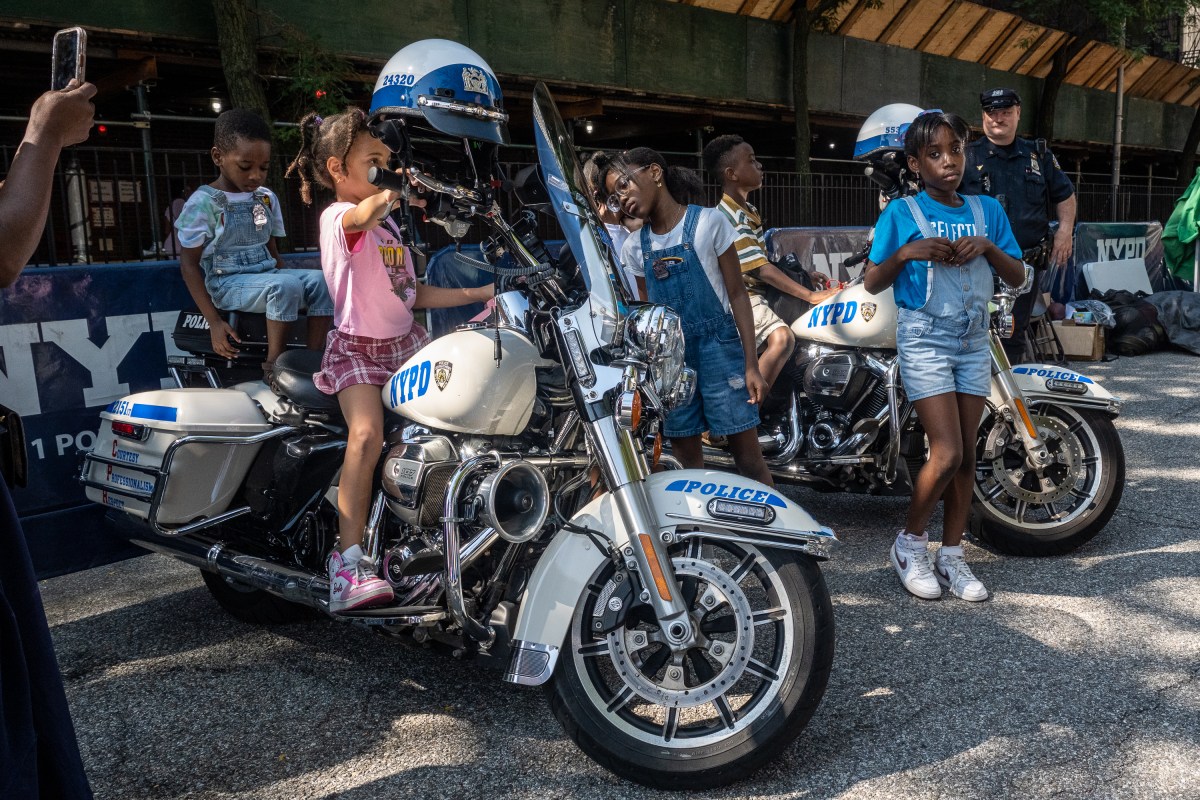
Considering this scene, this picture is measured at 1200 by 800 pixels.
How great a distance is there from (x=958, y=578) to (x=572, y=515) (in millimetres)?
1957

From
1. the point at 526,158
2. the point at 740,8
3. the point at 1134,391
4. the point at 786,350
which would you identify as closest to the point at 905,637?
the point at 786,350

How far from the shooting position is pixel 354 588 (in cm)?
322

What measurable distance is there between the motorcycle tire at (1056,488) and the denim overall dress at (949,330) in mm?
748

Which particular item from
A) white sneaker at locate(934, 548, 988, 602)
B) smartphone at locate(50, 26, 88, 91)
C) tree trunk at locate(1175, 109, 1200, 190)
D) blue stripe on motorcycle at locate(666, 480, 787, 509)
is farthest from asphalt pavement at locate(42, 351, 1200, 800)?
tree trunk at locate(1175, 109, 1200, 190)

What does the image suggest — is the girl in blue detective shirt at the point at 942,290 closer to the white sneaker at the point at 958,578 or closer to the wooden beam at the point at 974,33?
the white sneaker at the point at 958,578

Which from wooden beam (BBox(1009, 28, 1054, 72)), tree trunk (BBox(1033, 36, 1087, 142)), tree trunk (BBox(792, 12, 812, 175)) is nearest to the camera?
tree trunk (BBox(792, 12, 812, 175))

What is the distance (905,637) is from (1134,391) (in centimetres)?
605

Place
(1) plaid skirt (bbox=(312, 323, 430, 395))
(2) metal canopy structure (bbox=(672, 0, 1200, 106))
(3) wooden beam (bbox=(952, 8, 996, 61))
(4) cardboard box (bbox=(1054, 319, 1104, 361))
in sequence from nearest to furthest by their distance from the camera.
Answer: (1) plaid skirt (bbox=(312, 323, 430, 395)), (4) cardboard box (bbox=(1054, 319, 1104, 361)), (2) metal canopy structure (bbox=(672, 0, 1200, 106)), (3) wooden beam (bbox=(952, 8, 996, 61))

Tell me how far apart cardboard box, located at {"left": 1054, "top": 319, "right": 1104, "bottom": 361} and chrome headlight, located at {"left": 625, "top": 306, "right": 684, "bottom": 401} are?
8.86 metres

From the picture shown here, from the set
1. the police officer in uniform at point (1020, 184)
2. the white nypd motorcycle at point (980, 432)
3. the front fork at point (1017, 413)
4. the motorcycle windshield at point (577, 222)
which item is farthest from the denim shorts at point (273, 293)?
the police officer in uniform at point (1020, 184)

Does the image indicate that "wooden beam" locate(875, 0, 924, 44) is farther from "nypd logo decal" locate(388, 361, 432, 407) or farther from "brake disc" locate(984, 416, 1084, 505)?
"nypd logo decal" locate(388, 361, 432, 407)

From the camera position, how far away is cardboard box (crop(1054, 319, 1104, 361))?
34.2 feet

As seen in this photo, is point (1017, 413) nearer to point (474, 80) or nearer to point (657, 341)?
point (657, 341)

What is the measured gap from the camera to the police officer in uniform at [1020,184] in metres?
5.72
